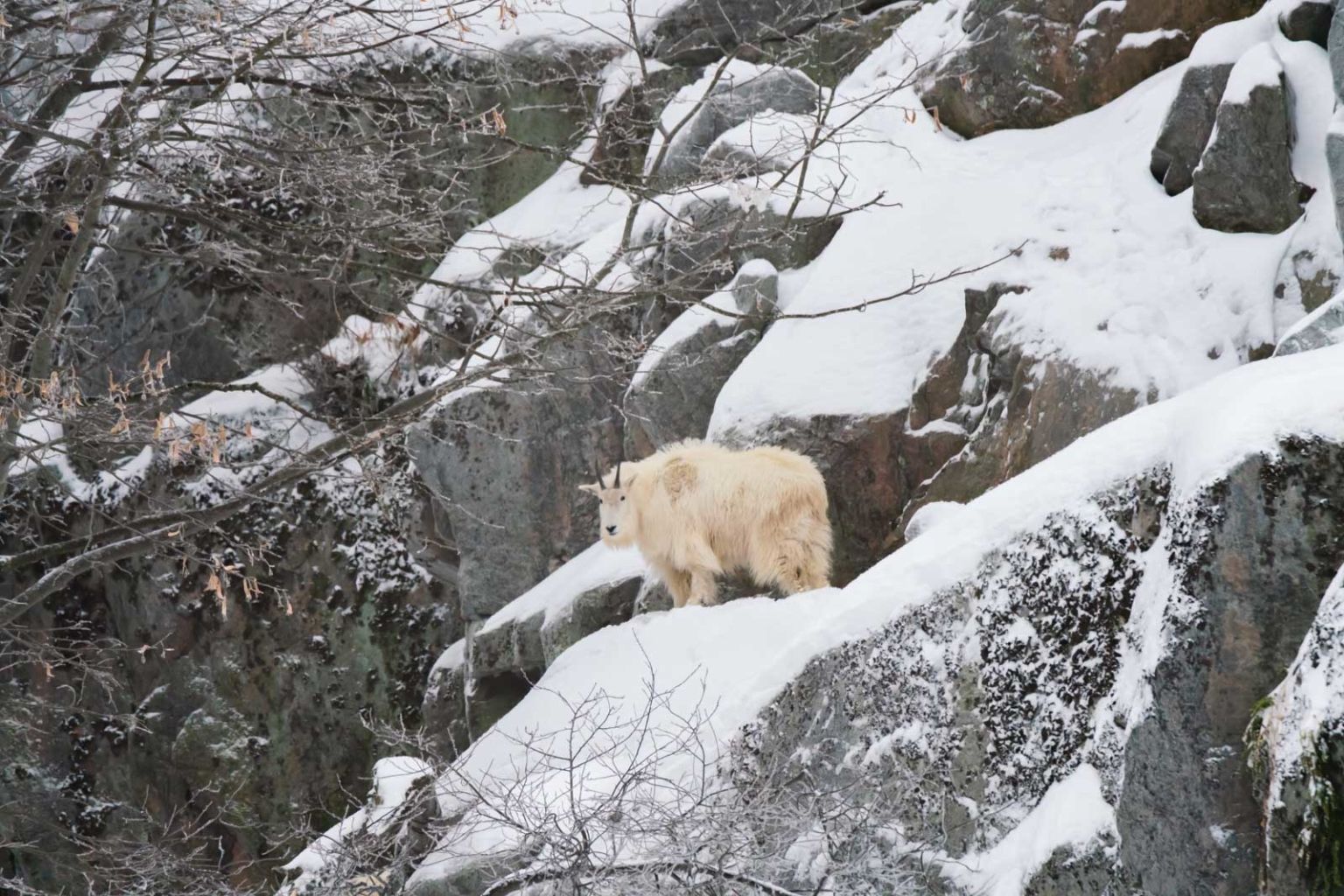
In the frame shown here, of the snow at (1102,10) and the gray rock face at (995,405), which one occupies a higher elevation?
the snow at (1102,10)

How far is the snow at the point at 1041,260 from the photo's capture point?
7070 mm

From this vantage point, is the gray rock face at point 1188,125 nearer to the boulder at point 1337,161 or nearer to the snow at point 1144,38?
the snow at point 1144,38

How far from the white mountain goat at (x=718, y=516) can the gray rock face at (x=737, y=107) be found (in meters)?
3.76

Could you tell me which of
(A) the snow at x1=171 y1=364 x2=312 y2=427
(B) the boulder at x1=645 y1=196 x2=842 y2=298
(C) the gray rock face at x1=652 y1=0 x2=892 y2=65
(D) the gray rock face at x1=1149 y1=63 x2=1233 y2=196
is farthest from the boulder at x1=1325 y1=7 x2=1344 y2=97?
(A) the snow at x1=171 y1=364 x2=312 y2=427

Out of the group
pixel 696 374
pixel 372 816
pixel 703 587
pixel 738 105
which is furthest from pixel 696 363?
pixel 372 816

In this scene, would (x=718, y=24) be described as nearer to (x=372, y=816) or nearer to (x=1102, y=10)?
(x=1102, y=10)

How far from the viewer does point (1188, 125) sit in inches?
305

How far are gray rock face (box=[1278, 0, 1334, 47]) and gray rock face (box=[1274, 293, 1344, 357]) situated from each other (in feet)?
13.6

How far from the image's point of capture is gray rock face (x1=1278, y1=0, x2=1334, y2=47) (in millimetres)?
7418

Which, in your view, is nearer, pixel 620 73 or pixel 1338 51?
pixel 1338 51

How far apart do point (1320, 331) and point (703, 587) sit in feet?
14.9

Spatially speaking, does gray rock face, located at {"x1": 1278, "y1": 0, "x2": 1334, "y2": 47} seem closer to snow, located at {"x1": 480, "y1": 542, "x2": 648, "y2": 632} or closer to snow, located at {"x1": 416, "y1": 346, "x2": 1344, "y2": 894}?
snow, located at {"x1": 416, "y1": 346, "x2": 1344, "y2": 894}

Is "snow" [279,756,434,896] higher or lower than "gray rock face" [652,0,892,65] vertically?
lower

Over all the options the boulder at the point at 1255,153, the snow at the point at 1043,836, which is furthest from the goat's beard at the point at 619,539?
the snow at the point at 1043,836
